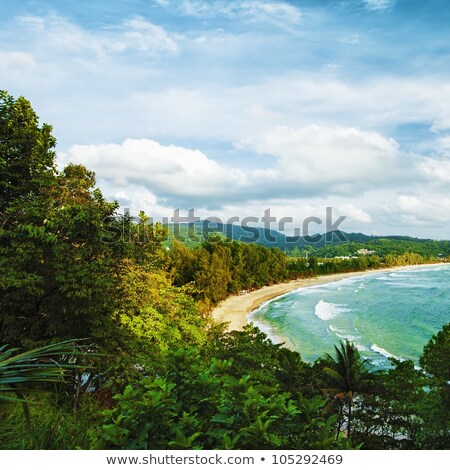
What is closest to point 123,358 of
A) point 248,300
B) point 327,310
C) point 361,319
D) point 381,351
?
point 381,351

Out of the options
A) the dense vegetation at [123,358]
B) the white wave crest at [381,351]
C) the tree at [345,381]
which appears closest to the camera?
the dense vegetation at [123,358]

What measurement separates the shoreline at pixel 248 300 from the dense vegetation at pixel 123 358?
8087 millimetres

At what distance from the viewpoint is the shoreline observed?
34.5 metres

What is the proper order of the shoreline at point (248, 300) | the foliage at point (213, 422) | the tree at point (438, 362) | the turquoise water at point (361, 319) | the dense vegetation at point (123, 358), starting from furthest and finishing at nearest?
1. the shoreline at point (248, 300)
2. the turquoise water at point (361, 319)
3. the tree at point (438, 362)
4. the dense vegetation at point (123, 358)
5. the foliage at point (213, 422)

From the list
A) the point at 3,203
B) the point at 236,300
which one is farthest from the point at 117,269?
the point at 236,300

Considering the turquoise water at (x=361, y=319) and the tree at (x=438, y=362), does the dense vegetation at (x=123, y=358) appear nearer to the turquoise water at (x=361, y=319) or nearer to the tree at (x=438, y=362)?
the tree at (x=438, y=362)

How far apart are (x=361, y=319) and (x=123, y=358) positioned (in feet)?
111

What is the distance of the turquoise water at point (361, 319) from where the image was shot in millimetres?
28500

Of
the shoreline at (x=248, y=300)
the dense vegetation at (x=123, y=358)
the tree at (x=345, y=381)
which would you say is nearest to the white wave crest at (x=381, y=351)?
the shoreline at (x=248, y=300)

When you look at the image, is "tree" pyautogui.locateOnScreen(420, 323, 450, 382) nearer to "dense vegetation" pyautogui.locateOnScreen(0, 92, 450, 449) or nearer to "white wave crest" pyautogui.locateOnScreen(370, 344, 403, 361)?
"dense vegetation" pyautogui.locateOnScreen(0, 92, 450, 449)

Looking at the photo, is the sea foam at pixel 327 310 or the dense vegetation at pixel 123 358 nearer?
the dense vegetation at pixel 123 358

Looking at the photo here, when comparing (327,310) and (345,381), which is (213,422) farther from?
(327,310)

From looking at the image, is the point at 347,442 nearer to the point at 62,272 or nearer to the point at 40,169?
the point at 62,272

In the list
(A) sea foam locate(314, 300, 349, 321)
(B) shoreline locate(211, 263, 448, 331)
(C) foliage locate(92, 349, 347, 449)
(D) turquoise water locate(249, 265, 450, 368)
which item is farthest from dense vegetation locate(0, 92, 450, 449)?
(A) sea foam locate(314, 300, 349, 321)
